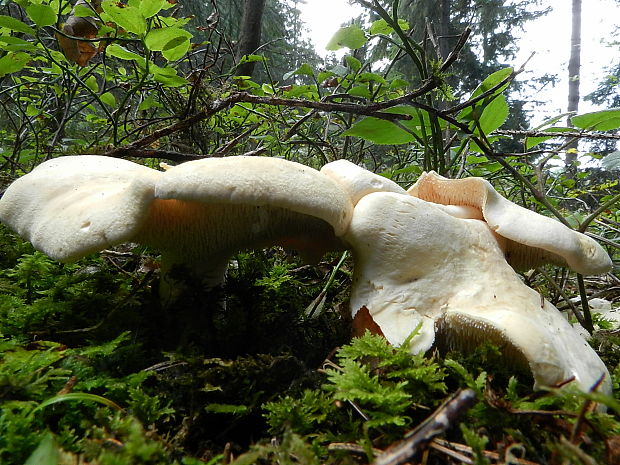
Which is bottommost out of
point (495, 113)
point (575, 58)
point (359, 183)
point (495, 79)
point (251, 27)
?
point (359, 183)

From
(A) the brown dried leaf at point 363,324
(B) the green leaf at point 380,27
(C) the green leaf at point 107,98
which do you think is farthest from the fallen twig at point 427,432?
(C) the green leaf at point 107,98

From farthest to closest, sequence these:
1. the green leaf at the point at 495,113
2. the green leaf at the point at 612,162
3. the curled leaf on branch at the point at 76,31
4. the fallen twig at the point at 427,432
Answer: the curled leaf on branch at the point at 76,31
the green leaf at the point at 495,113
the green leaf at the point at 612,162
the fallen twig at the point at 427,432

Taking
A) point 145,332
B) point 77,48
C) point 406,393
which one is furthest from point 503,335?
point 77,48

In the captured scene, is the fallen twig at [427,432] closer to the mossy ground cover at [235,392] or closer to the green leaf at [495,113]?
the mossy ground cover at [235,392]

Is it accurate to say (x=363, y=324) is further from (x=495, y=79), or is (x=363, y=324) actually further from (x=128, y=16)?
(x=128, y=16)

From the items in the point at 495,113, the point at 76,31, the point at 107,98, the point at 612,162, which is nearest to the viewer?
the point at 612,162

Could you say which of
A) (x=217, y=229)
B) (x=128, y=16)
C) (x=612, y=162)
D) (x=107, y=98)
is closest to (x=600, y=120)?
(x=612, y=162)
